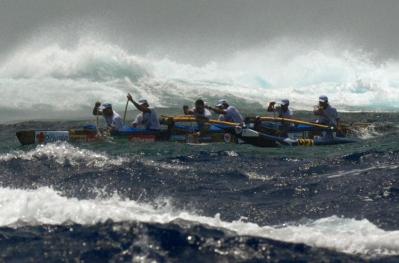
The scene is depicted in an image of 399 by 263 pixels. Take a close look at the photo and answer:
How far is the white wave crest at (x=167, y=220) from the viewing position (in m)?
8.88

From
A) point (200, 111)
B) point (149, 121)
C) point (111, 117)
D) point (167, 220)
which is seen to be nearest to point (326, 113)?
point (200, 111)

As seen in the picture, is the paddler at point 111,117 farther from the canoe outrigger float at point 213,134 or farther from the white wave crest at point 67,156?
the white wave crest at point 67,156

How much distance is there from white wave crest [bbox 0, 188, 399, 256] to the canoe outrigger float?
34.0ft

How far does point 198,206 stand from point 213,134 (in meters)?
11.2

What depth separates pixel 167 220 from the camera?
990cm

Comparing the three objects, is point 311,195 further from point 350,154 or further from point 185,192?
point 350,154

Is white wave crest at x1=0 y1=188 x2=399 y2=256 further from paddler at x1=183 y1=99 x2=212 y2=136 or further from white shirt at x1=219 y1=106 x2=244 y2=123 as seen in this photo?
white shirt at x1=219 y1=106 x2=244 y2=123

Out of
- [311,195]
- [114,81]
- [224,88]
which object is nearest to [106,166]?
[311,195]

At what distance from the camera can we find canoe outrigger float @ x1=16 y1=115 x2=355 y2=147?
71.6 ft

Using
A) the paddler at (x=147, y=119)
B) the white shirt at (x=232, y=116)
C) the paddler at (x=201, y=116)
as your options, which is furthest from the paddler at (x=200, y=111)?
the paddler at (x=147, y=119)

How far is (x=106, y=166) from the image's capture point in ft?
51.3

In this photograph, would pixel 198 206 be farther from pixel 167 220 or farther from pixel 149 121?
pixel 149 121

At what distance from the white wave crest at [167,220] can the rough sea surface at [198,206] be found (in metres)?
0.02

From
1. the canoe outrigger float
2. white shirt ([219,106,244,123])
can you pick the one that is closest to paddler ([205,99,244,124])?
white shirt ([219,106,244,123])
